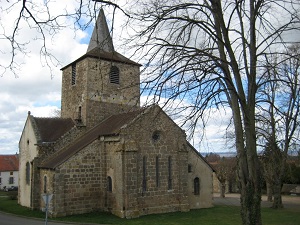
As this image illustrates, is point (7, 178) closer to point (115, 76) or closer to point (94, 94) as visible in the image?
point (94, 94)

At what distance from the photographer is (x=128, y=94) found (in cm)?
2609

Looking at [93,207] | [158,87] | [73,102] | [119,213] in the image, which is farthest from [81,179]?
[158,87]

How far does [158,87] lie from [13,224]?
1387 cm

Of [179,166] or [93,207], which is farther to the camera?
[179,166]

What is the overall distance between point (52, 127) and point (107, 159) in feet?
21.6

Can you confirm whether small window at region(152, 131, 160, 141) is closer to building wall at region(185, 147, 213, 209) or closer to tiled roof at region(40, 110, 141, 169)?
tiled roof at region(40, 110, 141, 169)

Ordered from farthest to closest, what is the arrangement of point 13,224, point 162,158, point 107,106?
point 107,106 → point 162,158 → point 13,224

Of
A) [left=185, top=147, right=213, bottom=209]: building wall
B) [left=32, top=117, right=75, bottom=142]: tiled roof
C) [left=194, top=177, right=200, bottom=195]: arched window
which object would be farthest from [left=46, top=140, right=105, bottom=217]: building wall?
[left=194, top=177, right=200, bottom=195]: arched window

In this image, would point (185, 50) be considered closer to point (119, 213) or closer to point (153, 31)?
point (153, 31)

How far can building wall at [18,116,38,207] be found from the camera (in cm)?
2311

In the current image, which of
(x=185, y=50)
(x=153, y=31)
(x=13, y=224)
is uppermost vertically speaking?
(x=153, y=31)

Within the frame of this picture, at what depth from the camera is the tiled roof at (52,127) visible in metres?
23.4

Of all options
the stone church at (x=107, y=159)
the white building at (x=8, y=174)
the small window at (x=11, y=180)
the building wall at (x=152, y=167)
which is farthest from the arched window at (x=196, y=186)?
the small window at (x=11, y=180)

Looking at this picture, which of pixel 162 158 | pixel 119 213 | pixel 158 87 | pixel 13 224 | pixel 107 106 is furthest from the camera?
pixel 107 106
